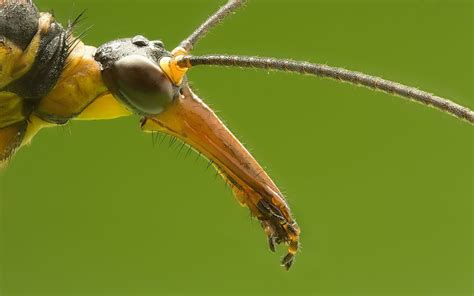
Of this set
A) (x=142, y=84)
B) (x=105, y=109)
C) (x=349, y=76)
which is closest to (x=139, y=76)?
(x=142, y=84)

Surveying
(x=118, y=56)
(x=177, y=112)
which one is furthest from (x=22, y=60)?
(x=177, y=112)

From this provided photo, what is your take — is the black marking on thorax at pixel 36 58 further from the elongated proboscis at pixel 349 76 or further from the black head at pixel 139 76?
the elongated proboscis at pixel 349 76

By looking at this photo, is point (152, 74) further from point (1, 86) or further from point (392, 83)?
point (392, 83)

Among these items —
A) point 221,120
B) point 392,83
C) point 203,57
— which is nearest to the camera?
point 392,83

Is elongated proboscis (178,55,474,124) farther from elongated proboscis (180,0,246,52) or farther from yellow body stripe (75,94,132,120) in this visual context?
yellow body stripe (75,94,132,120)

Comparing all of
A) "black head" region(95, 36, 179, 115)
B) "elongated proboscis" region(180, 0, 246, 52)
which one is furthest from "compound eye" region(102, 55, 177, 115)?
"elongated proboscis" region(180, 0, 246, 52)

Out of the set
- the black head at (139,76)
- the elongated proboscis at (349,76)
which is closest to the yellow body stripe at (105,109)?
the black head at (139,76)
